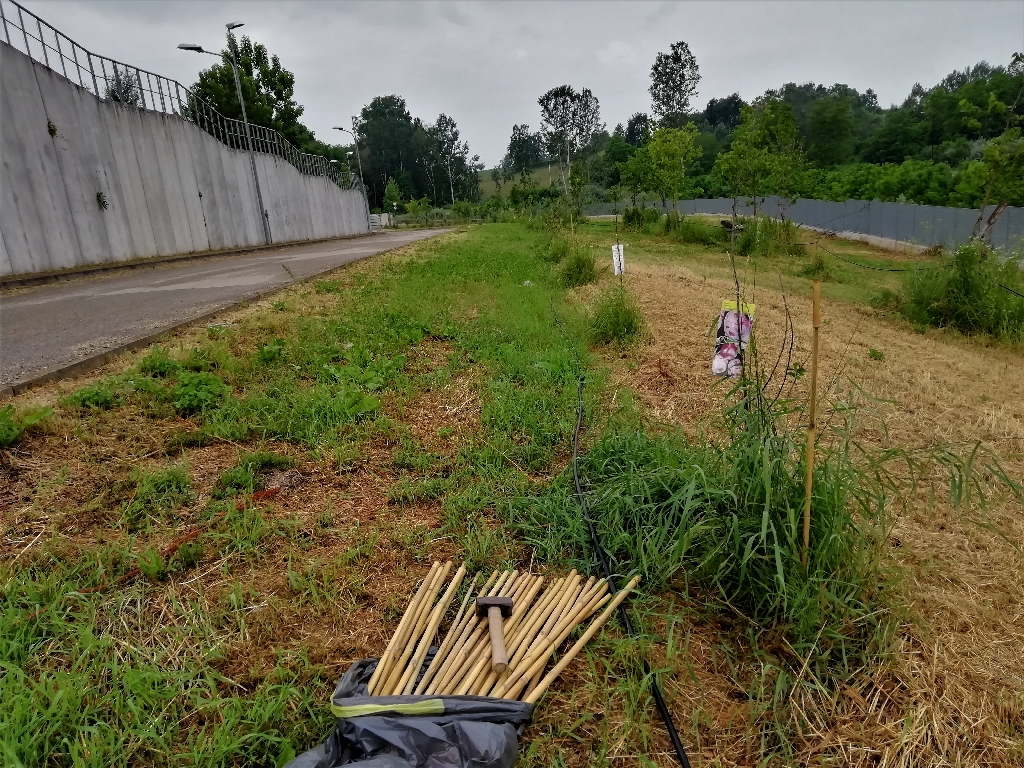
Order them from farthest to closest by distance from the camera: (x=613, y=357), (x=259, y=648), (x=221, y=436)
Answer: (x=613, y=357) < (x=221, y=436) < (x=259, y=648)

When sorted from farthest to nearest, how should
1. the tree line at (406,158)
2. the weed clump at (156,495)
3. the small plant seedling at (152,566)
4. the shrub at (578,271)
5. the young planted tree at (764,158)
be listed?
the tree line at (406,158)
the young planted tree at (764,158)
the shrub at (578,271)
the weed clump at (156,495)
the small plant seedling at (152,566)

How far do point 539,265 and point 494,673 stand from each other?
447 inches

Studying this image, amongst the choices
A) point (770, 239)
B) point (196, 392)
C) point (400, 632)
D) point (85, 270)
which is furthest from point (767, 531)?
point (770, 239)

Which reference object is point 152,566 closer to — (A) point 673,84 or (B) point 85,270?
(B) point 85,270

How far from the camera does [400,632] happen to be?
1.90 meters

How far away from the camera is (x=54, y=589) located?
2.00m

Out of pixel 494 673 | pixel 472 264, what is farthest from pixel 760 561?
pixel 472 264

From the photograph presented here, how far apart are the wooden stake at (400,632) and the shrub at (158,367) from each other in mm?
2651

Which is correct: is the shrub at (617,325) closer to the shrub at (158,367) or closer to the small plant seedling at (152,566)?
the shrub at (158,367)

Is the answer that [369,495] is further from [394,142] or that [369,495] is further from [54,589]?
[394,142]

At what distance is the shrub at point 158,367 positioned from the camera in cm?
381

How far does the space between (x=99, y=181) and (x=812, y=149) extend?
134ft

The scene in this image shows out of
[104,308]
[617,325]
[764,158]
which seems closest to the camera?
[617,325]

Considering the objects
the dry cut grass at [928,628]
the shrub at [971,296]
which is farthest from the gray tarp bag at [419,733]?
the shrub at [971,296]
